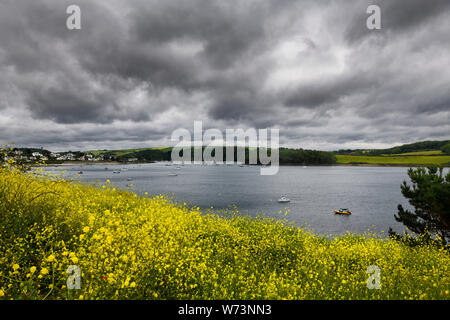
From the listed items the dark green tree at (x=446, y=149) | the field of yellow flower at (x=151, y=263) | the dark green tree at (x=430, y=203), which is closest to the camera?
the field of yellow flower at (x=151, y=263)

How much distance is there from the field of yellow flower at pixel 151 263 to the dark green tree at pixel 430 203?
586 centimetres

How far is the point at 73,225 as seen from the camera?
23.8 ft

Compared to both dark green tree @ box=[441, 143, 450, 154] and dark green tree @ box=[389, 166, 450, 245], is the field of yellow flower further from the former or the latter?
dark green tree @ box=[441, 143, 450, 154]

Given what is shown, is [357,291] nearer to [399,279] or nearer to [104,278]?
[399,279]

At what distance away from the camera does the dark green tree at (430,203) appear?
45.6 ft

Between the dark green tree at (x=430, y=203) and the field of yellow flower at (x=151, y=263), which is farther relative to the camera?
the dark green tree at (x=430, y=203)

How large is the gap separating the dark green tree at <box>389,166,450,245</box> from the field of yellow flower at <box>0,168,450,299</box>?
5863mm

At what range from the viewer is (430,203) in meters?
14.4

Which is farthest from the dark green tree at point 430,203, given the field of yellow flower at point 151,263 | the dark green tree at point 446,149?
the dark green tree at point 446,149

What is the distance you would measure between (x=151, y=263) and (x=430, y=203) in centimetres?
1795

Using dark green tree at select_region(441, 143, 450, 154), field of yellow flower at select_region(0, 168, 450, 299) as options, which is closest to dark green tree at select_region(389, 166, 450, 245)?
field of yellow flower at select_region(0, 168, 450, 299)

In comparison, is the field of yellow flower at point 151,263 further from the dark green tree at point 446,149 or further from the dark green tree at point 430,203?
the dark green tree at point 446,149

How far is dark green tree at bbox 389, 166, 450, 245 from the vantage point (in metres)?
13.9
